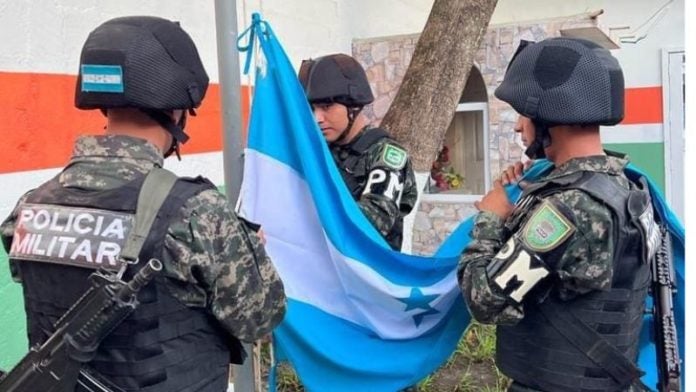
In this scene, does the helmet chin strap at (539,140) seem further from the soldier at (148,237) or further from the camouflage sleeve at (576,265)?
the soldier at (148,237)

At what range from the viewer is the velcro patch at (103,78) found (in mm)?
1487

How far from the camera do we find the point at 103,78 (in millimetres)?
1497

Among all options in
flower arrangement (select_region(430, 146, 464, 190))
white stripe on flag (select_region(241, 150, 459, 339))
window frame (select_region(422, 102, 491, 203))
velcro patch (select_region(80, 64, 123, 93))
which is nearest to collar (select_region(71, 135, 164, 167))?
velcro patch (select_region(80, 64, 123, 93))

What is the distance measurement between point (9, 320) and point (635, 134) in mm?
6512

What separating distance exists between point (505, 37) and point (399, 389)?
4.33 meters

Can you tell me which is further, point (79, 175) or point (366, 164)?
point (366, 164)

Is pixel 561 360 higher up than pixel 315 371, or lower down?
higher up

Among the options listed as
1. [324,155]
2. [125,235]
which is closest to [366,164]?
[324,155]

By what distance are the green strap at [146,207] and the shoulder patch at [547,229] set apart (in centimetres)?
88

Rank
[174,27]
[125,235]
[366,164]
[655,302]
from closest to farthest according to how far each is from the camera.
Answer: [125,235] < [174,27] < [655,302] < [366,164]

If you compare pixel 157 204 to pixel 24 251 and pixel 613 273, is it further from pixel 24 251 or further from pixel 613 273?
pixel 613 273

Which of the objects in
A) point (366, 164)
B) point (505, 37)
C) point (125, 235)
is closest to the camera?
point (125, 235)

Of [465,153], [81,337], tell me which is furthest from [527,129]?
[465,153]

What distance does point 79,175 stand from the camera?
4.98 feet
